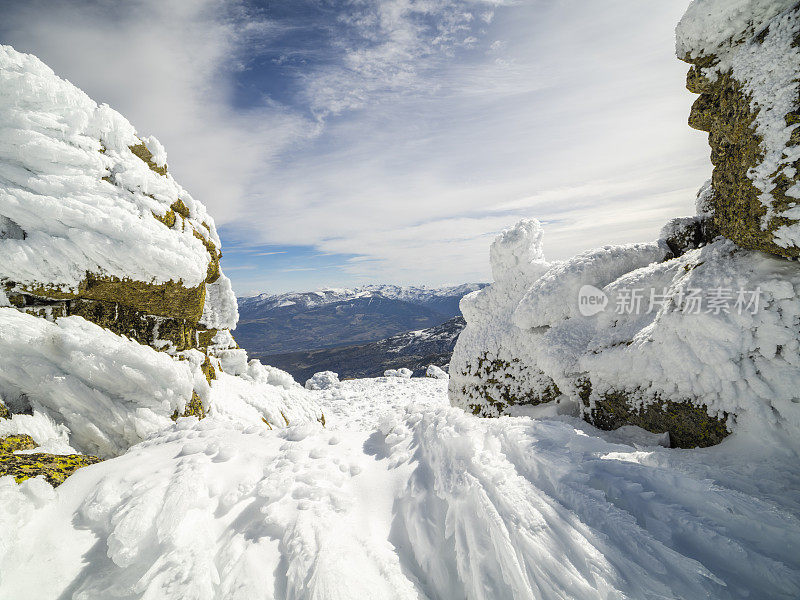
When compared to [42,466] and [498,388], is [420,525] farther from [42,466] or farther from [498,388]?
[498,388]

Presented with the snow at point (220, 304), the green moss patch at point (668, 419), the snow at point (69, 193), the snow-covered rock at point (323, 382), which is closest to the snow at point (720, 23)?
the green moss patch at point (668, 419)

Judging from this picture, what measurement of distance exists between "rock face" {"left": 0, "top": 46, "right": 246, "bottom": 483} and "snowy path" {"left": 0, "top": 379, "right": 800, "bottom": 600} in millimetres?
Result: 3401

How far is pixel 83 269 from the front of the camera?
301 inches

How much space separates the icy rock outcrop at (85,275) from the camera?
6.45m

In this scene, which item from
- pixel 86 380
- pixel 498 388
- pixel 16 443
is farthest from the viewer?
pixel 498 388

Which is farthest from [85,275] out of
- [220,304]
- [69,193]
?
[220,304]

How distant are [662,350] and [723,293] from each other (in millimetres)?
1285

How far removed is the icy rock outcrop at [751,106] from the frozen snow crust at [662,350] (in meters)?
0.71

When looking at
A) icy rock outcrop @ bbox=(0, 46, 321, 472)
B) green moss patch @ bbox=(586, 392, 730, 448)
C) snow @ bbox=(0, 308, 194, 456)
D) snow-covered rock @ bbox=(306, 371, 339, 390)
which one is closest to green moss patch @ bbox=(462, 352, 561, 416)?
green moss patch @ bbox=(586, 392, 730, 448)

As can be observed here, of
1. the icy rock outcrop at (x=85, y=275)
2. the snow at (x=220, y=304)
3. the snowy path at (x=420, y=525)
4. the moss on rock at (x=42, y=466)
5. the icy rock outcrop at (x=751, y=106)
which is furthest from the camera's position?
the snow at (x=220, y=304)

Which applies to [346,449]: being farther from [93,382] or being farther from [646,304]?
[646,304]

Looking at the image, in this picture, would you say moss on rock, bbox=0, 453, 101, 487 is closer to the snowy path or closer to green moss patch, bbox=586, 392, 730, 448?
the snowy path

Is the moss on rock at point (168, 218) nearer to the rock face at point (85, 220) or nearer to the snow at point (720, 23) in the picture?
the rock face at point (85, 220)

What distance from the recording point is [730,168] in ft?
17.6
